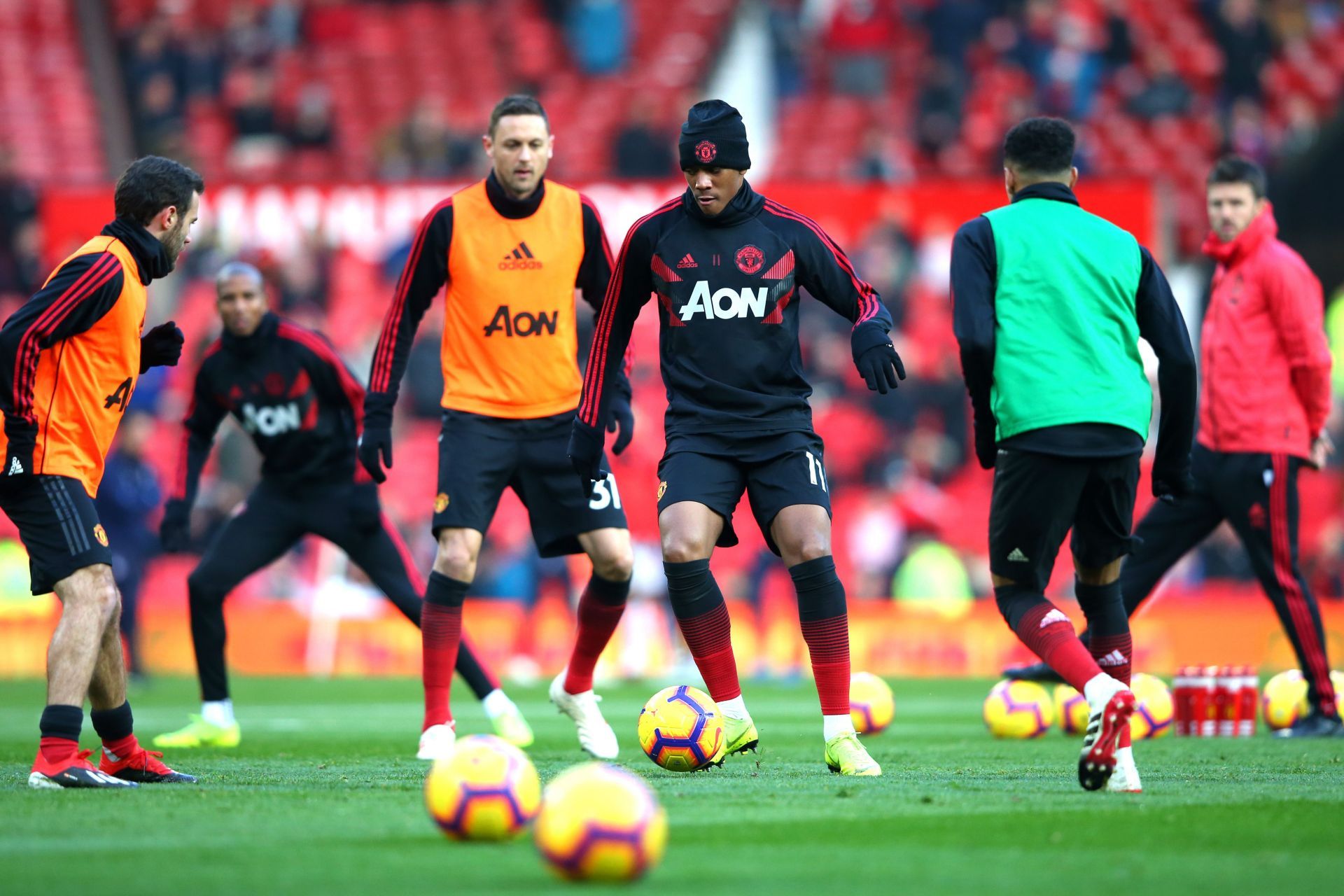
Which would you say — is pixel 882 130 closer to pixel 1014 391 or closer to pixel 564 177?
pixel 564 177

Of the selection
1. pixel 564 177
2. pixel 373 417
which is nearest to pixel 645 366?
pixel 564 177

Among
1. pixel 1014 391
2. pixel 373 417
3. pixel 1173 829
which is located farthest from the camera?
pixel 373 417

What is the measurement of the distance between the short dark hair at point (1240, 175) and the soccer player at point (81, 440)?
19.3 ft

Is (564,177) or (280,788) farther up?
(564,177)

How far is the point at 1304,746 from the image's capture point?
9.24 meters

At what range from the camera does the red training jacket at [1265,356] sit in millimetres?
10062

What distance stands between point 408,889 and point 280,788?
2585mm

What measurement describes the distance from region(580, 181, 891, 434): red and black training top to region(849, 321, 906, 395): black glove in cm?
25

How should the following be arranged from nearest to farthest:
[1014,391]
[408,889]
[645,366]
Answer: [408,889]
[1014,391]
[645,366]

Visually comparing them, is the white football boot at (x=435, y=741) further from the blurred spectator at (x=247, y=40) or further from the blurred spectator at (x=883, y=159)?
the blurred spectator at (x=247, y=40)

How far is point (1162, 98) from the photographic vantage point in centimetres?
2455

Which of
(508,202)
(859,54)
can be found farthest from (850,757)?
(859,54)

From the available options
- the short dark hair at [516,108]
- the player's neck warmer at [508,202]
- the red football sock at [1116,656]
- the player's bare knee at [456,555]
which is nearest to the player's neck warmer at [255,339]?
the player's neck warmer at [508,202]

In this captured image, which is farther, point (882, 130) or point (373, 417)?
point (882, 130)
